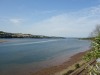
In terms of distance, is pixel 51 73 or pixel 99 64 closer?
pixel 99 64

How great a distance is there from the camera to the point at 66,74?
23344 millimetres

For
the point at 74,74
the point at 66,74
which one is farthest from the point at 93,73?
the point at 66,74

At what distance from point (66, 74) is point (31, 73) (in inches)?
274

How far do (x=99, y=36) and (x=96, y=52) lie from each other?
20.6 inches

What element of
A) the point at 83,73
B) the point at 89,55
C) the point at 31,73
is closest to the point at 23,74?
the point at 31,73

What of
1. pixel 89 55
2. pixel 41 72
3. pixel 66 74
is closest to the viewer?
pixel 89 55

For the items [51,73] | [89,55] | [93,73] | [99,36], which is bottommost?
[51,73]

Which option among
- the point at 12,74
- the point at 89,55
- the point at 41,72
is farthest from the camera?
the point at 41,72

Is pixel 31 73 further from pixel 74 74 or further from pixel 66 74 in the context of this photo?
pixel 74 74

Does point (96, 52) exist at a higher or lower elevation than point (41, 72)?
higher

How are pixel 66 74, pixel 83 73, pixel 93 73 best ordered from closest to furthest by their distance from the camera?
pixel 93 73 < pixel 83 73 < pixel 66 74

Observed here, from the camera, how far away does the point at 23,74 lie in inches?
1081

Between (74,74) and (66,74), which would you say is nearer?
(74,74)

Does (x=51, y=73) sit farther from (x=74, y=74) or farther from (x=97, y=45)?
(x=97, y=45)
